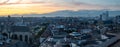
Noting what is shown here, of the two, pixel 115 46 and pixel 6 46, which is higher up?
pixel 115 46

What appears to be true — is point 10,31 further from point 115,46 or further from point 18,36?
point 115,46

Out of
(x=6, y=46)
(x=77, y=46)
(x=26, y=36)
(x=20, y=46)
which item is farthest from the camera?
(x=26, y=36)

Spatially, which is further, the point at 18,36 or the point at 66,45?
the point at 18,36

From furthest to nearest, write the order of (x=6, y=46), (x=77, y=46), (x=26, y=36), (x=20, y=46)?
(x=26, y=36) < (x=20, y=46) < (x=6, y=46) < (x=77, y=46)

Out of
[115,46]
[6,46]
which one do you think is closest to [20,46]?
[6,46]

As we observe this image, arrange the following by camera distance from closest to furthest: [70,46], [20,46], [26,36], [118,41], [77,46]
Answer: [118,41], [77,46], [70,46], [20,46], [26,36]

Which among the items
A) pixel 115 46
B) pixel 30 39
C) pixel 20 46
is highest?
pixel 115 46

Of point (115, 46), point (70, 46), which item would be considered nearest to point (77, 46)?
point (70, 46)

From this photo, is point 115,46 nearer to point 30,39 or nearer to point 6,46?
point 6,46

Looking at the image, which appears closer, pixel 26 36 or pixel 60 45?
pixel 60 45
